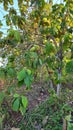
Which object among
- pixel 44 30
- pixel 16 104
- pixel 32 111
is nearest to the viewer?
pixel 16 104

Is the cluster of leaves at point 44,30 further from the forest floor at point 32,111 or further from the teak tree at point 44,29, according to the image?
the forest floor at point 32,111

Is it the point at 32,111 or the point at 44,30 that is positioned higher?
the point at 44,30

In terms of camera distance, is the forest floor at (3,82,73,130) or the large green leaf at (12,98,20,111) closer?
the large green leaf at (12,98,20,111)

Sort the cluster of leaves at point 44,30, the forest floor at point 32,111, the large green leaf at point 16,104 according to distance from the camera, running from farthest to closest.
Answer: the forest floor at point 32,111 < the cluster of leaves at point 44,30 < the large green leaf at point 16,104

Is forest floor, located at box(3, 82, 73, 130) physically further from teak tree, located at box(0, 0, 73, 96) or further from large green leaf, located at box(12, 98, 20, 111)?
large green leaf, located at box(12, 98, 20, 111)

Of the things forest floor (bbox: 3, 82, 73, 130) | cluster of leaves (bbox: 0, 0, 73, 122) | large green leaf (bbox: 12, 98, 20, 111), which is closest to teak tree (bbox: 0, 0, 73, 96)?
cluster of leaves (bbox: 0, 0, 73, 122)

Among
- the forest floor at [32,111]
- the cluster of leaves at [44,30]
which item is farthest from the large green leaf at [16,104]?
the forest floor at [32,111]

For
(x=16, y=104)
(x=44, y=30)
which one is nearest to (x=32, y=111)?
(x=44, y=30)

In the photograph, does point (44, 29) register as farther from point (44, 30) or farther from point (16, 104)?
point (16, 104)

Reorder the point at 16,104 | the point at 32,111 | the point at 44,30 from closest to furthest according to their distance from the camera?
the point at 16,104 < the point at 44,30 < the point at 32,111

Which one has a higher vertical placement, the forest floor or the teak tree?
the teak tree

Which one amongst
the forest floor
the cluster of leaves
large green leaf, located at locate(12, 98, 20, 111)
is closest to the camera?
large green leaf, located at locate(12, 98, 20, 111)

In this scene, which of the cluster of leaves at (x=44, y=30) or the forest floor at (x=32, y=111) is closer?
the cluster of leaves at (x=44, y=30)

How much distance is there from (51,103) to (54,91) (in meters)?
0.30
